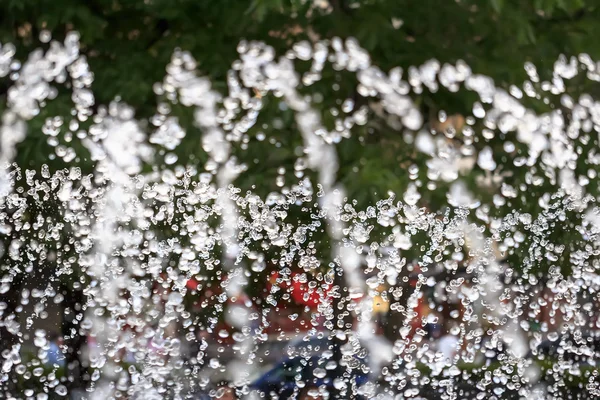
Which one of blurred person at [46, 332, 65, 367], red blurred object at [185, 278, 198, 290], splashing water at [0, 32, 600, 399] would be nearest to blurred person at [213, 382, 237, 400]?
splashing water at [0, 32, 600, 399]

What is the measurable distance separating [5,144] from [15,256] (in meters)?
0.53

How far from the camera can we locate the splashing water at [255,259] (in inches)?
141

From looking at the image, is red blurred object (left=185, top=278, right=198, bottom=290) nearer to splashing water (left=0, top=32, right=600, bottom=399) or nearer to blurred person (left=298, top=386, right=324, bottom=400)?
splashing water (left=0, top=32, right=600, bottom=399)

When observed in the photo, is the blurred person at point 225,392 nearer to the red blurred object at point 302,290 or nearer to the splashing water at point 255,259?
the splashing water at point 255,259

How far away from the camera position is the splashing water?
3.59 metres

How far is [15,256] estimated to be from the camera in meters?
3.77

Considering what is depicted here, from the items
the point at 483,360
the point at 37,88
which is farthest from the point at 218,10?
the point at 483,360

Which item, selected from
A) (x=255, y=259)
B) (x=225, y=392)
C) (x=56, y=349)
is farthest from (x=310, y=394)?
(x=56, y=349)

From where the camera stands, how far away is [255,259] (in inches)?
148

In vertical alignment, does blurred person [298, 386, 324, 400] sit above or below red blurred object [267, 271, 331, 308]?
below

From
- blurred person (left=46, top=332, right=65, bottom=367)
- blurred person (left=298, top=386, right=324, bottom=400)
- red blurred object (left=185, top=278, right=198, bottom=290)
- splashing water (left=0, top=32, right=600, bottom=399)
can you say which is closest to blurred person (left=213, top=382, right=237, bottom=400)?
splashing water (left=0, top=32, right=600, bottom=399)

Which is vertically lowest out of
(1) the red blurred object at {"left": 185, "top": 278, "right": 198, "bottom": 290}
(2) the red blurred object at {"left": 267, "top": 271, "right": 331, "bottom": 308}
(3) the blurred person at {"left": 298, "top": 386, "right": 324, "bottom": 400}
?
(3) the blurred person at {"left": 298, "top": 386, "right": 324, "bottom": 400}

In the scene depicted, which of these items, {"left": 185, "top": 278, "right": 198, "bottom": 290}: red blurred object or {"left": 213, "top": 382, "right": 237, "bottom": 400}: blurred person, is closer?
{"left": 213, "top": 382, "right": 237, "bottom": 400}: blurred person

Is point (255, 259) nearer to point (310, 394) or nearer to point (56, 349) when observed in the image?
point (310, 394)
